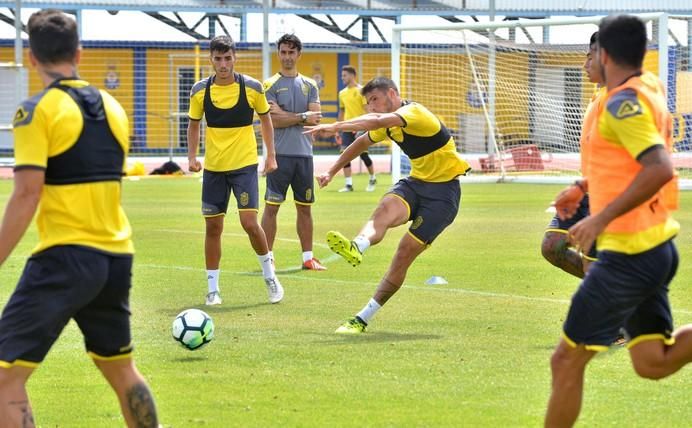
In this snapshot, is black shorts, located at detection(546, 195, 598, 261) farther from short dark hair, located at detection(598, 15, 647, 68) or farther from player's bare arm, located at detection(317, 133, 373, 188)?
short dark hair, located at detection(598, 15, 647, 68)

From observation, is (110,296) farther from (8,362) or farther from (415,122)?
(415,122)

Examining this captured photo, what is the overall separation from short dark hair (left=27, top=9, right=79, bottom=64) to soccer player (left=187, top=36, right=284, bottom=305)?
6.23 metres

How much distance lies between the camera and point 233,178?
1199cm

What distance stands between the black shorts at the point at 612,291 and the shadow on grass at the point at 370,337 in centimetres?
385

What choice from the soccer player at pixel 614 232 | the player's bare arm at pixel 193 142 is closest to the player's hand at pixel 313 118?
the player's bare arm at pixel 193 142

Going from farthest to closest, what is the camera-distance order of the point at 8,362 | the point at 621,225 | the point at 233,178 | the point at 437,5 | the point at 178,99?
the point at 437,5, the point at 178,99, the point at 233,178, the point at 621,225, the point at 8,362

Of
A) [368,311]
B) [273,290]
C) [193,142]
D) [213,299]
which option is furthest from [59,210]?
[193,142]

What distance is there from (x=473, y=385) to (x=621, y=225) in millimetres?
2369

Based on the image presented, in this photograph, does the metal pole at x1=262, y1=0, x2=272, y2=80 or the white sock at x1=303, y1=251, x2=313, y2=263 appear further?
the metal pole at x1=262, y1=0, x2=272, y2=80

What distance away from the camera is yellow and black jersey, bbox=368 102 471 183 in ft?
34.6

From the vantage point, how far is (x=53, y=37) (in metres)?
5.52

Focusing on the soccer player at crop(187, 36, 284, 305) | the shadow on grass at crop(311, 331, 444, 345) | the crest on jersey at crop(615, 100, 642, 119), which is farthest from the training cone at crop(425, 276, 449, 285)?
the crest on jersey at crop(615, 100, 642, 119)

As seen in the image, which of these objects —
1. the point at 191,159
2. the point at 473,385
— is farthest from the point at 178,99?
the point at 473,385

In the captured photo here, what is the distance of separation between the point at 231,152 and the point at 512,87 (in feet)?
48.1
